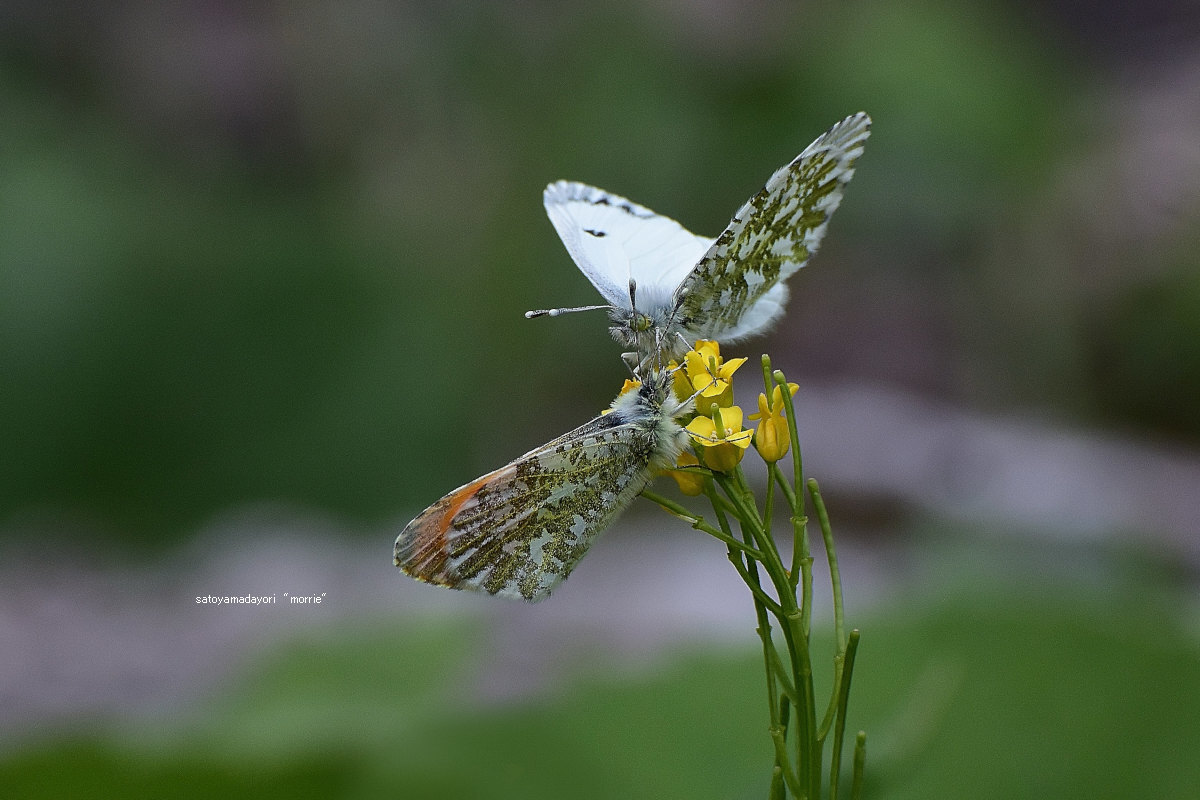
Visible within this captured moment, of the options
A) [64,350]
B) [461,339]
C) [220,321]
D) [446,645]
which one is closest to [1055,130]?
[461,339]

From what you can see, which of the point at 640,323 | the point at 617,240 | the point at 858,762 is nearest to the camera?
the point at 858,762

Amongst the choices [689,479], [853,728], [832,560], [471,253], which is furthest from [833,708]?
[471,253]

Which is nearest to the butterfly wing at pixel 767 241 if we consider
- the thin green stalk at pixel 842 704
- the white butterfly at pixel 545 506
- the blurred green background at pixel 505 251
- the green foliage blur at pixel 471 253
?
the white butterfly at pixel 545 506

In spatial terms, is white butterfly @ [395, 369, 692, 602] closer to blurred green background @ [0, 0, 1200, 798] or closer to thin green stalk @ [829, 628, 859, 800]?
thin green stalk @ [829, 628, 859, 800]

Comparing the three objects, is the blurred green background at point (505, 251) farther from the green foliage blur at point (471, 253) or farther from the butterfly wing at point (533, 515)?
the butterfly wing at point (533, 515)

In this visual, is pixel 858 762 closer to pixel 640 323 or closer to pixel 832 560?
pixel 832 560

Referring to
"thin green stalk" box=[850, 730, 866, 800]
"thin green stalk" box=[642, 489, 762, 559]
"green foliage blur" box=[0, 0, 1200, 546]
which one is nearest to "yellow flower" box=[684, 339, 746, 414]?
"thin green stalk" box=[642, 489, 762, 559]
